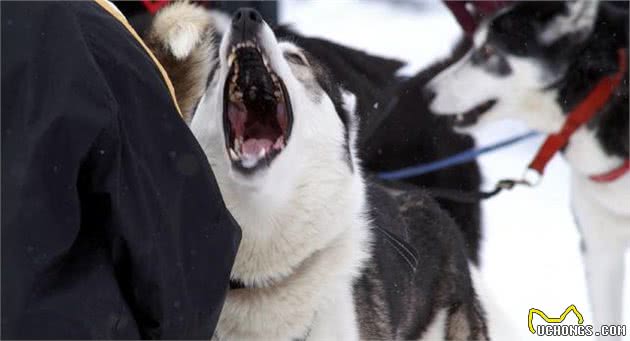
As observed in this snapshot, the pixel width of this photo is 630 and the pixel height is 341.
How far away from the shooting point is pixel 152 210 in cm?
138

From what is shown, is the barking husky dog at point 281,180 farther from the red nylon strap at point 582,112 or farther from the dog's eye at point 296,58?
the red nylon strap at point 582,112

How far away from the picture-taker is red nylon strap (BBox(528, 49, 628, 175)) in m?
3.20

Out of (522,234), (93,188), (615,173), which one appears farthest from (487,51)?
(93,188)

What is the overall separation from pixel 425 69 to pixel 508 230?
121cm

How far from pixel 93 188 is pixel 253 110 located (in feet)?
2.62

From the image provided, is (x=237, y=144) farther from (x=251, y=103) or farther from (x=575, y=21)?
(x=575, y=21)

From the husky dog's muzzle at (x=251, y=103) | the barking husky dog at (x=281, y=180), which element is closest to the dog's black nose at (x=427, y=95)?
the barking husky dog at (x=281, y=180)

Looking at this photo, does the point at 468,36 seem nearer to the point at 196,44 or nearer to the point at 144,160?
the point at 196,44

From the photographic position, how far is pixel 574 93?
11.0ft

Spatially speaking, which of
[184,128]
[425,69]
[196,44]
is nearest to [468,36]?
[425,69]

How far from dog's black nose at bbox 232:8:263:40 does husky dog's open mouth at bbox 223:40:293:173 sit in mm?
17

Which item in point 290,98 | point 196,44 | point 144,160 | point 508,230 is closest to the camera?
point 144,160

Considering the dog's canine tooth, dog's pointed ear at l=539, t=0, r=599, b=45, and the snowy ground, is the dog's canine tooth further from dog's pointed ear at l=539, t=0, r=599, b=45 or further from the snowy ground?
dog's pointed ear at l=539, t=0, r=599, b=45

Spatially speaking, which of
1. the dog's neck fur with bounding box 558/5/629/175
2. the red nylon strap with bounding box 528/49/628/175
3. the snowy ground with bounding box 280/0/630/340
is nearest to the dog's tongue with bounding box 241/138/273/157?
the snowy ground with bounding box 280/0/630/340
